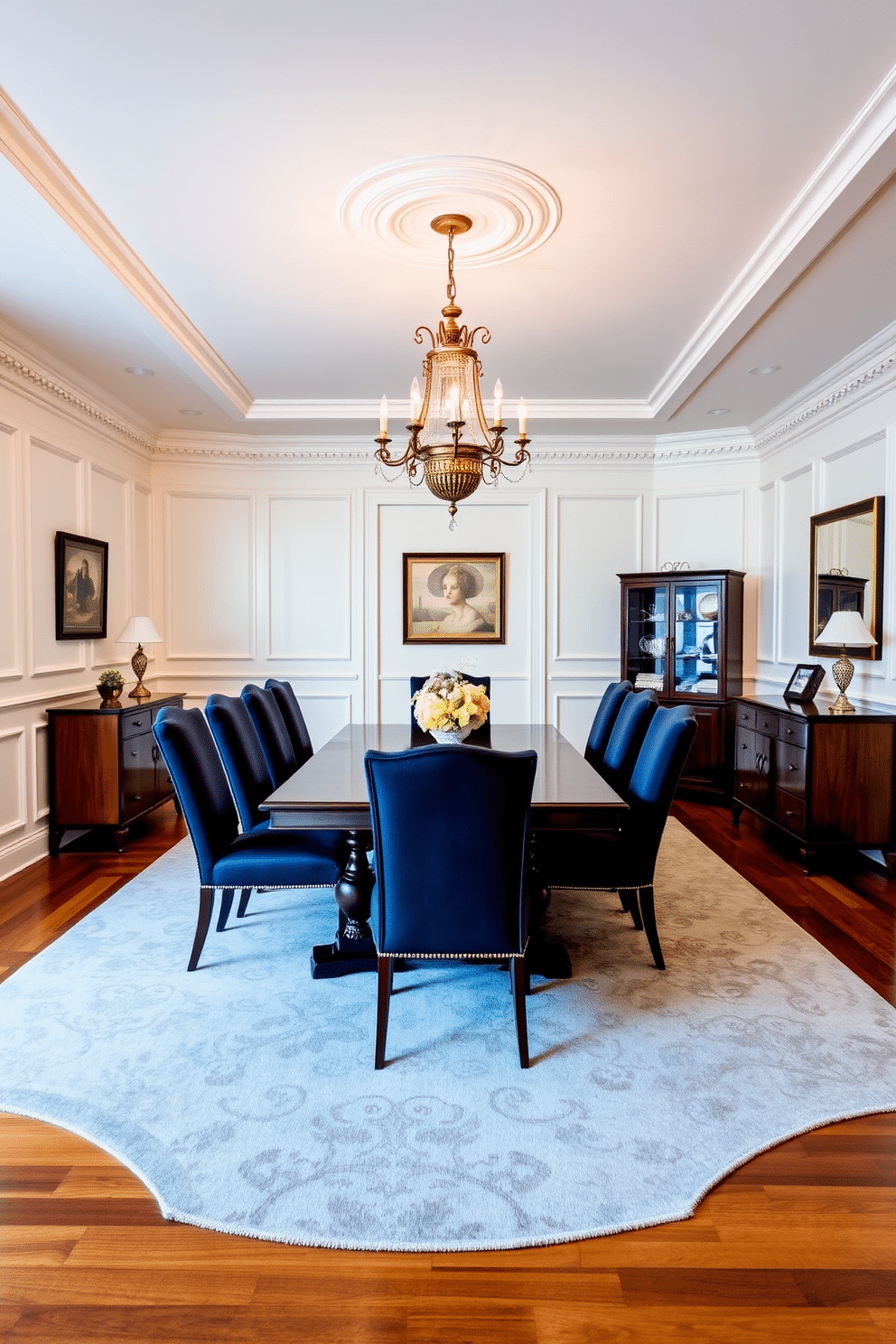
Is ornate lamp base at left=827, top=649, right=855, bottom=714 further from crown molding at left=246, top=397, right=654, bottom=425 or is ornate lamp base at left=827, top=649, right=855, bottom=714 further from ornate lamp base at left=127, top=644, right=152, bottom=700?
ornate lamp base at left=127, top=644, right=152, bottom=700

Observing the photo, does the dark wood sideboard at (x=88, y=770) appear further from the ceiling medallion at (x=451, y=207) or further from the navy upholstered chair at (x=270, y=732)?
the ceiling medallion at (x=451, y=207)

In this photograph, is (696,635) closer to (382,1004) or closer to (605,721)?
(605,721)

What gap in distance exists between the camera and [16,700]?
4.14 meters

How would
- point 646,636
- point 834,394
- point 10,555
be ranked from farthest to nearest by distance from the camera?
1. point 646,636
2. point 834,394
3. point 10,555

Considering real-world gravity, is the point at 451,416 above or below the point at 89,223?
below

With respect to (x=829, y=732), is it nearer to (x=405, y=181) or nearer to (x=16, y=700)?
(x=405, y=181)

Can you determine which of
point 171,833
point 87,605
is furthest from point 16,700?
point 171,833

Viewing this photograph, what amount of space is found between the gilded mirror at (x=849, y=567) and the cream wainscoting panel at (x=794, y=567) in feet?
0.63

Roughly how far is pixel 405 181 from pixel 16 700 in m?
A: 3.14

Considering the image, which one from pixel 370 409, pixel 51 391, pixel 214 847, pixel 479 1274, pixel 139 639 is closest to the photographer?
pixel 479 1274

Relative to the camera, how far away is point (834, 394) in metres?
4.63

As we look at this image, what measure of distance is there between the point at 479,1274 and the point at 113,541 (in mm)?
4917

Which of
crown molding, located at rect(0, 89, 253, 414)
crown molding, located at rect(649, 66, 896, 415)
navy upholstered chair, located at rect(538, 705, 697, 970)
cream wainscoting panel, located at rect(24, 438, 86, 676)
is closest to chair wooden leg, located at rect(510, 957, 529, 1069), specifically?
navy upholstered chair, located at rect(538, 705, 697, 970)

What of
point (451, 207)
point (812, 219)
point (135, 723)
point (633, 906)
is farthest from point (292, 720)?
point (812, 219)
